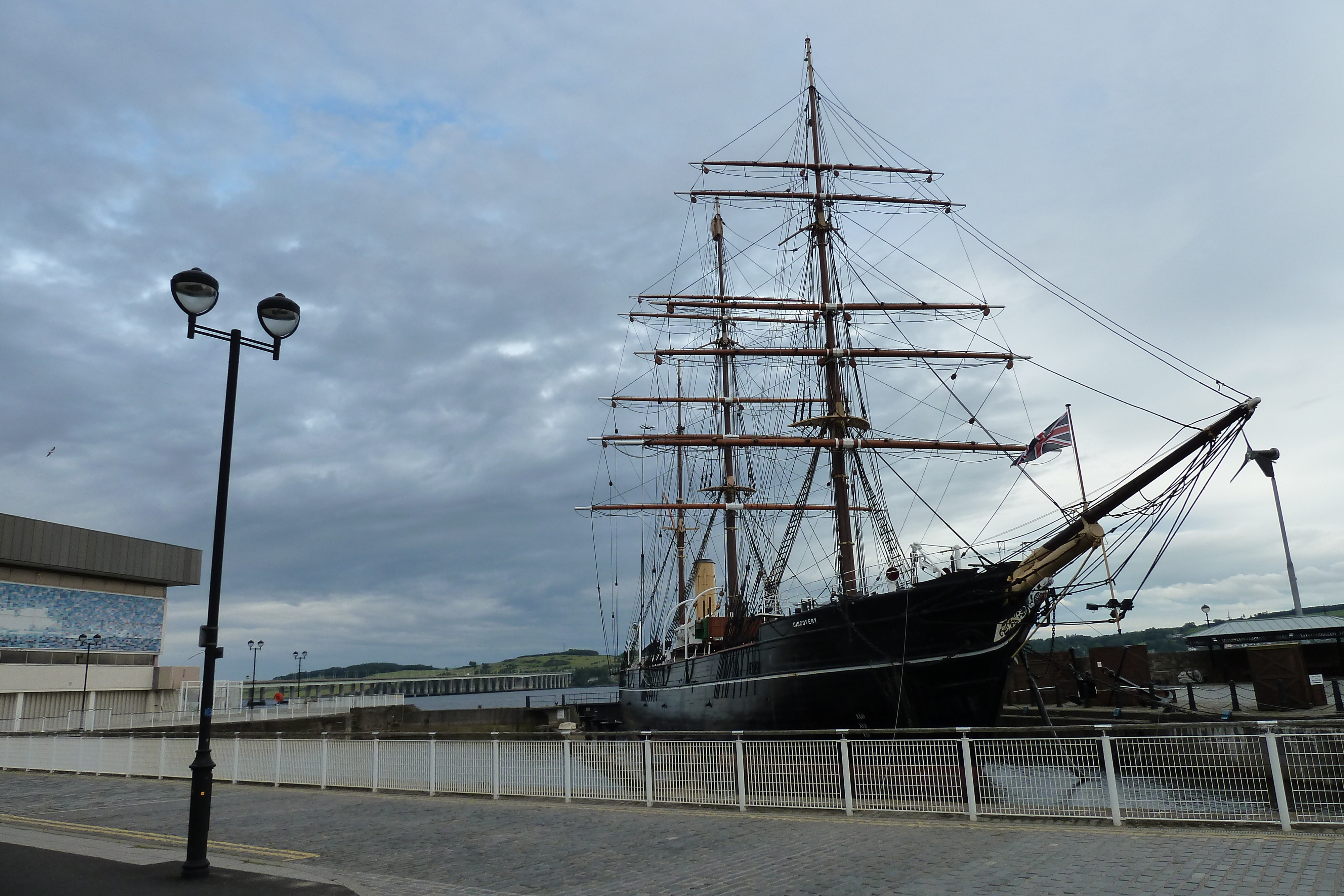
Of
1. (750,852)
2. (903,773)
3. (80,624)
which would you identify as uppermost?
(80,624)

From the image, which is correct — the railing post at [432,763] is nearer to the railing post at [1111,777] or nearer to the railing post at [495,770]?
the railing post at [495,770]

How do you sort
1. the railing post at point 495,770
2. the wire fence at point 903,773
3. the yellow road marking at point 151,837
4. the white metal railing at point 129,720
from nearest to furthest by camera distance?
the wire fence at point 903,773 < the yellow road marking at point 151,837 < the railing post at point 495,770 < the white metal railing at point 129,720

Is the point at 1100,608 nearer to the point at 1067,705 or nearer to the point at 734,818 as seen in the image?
the point at 734,818

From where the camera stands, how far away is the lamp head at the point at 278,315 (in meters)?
9.16

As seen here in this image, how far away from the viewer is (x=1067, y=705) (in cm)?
3027

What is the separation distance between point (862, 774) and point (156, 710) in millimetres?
44850

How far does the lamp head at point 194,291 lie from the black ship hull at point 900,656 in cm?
1463

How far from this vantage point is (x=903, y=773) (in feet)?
34.9

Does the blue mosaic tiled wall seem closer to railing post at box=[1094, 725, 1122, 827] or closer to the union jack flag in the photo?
the union jack flag

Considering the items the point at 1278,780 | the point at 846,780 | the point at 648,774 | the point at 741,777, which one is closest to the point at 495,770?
the point at 648,774

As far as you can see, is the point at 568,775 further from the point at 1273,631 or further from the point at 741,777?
the point at 1273,631

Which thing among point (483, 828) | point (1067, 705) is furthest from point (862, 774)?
point (1067, 705)

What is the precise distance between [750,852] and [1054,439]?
44.4 ft

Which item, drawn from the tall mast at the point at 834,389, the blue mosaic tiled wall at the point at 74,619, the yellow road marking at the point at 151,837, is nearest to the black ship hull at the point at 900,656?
the tall mast at the point at 834,389
